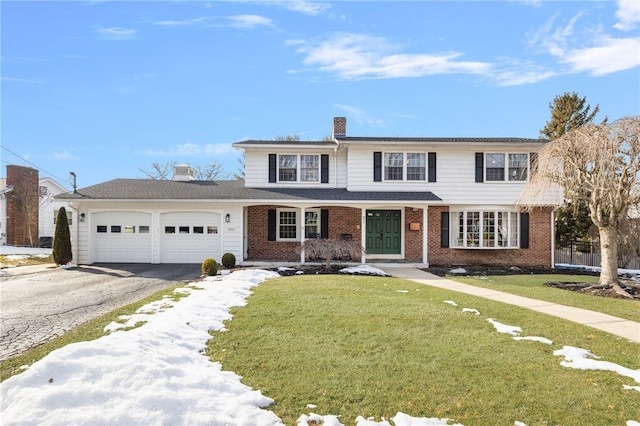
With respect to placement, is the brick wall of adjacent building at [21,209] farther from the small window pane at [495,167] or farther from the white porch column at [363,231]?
the small window pane at [495,167]

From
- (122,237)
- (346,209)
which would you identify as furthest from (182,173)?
(346,209)

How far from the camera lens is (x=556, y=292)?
10.0 m

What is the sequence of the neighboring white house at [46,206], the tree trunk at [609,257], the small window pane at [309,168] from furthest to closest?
the neighboring white house at [46,206], the small window pane at [309,168], the tree trunk at [609,257]

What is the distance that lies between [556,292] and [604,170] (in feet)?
12.1

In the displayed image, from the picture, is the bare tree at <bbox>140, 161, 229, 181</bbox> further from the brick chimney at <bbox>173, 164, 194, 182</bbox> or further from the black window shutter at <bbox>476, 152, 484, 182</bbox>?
the black window shutter at <bbox>476, 152, 484, 182</bbox>

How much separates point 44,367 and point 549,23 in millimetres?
15866

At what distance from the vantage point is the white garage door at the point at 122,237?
15898 mm

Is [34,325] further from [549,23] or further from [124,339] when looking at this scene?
[549,23]

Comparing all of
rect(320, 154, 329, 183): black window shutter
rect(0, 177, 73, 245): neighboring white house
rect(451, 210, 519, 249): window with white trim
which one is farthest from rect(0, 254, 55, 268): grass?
rect(451, 210, 519, 249): window with white trim

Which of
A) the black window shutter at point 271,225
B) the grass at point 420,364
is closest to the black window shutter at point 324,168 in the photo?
the black window shutter at point 271,225

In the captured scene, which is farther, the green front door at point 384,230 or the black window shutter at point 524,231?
the green front door at point 384,230

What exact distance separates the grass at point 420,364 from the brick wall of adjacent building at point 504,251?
8897mm

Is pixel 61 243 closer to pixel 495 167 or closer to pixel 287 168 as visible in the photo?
pixel 287 168

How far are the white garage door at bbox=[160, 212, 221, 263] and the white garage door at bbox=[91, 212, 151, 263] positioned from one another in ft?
2.50
